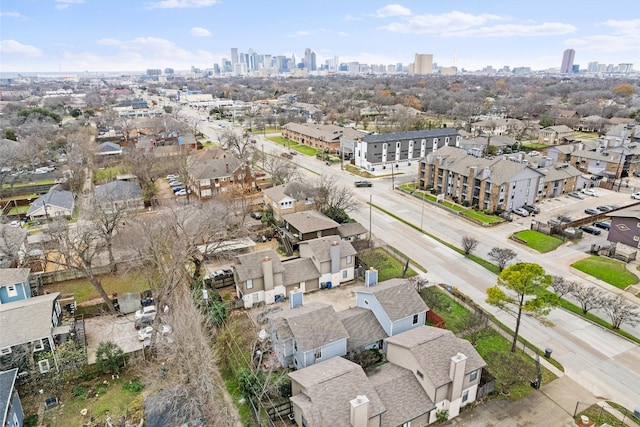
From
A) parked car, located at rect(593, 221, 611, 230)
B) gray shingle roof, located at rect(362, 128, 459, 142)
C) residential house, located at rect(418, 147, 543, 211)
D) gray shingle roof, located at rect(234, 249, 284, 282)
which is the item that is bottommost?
parked car, located at rect(593, 221, 611, 230)

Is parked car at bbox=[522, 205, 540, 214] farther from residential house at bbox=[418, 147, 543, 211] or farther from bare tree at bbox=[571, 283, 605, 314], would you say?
bare tree at bbox=[571, 283, 605, 314]

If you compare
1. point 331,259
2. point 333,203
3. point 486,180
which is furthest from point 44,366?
point 486,180

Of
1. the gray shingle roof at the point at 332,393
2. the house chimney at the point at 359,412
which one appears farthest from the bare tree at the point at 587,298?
the house chimney at the point at 359,412

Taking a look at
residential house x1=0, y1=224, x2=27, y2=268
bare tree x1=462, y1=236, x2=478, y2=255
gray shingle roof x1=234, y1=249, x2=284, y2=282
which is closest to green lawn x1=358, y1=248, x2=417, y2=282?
bare tree x1=462, y1=236, x2=478, y2=255

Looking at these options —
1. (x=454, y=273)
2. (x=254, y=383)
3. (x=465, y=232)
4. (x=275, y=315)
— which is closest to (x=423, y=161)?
(x=465, y=232)

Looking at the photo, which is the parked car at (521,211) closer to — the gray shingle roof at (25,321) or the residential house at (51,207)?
the gray shingle roof at (25,321)

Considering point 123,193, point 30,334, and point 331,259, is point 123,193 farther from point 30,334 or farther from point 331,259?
point 331,259
